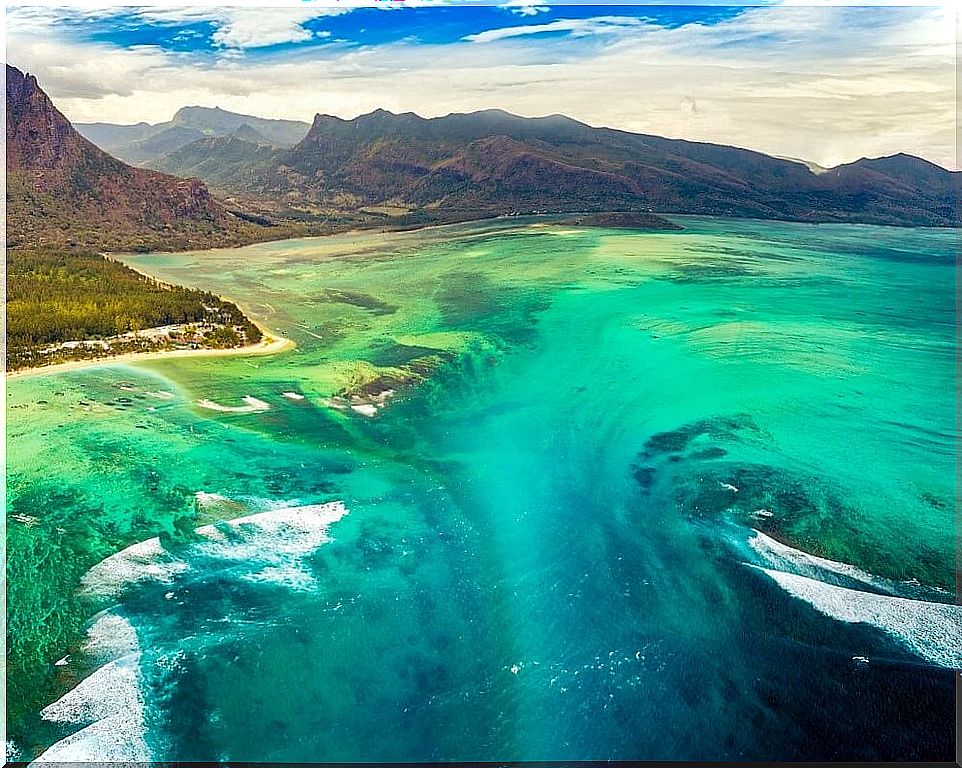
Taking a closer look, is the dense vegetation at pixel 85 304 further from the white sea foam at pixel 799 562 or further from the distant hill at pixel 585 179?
the distant hill at pixel 585 179

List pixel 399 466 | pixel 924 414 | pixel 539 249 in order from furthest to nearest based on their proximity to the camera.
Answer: pixel 539 249, pixel 924 414, pixel 399 466

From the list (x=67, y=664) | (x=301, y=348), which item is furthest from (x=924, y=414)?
(x=67, y=664)

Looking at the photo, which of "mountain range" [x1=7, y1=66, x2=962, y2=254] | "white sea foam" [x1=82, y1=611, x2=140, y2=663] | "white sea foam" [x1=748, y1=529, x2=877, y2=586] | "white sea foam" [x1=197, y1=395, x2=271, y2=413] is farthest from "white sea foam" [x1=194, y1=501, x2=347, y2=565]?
"mountain range" [x1=7, y1=66, x2=962, y2=254]

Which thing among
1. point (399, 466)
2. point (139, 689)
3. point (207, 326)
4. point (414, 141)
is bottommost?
point (139, 689)

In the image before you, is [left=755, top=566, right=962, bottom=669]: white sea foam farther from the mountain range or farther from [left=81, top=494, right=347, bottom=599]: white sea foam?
the mountain range

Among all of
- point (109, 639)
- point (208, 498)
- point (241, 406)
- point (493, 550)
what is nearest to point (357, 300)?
point (241, 406)

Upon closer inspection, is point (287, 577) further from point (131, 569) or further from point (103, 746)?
point (103, 746)

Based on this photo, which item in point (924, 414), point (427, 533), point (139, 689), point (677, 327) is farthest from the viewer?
point (677, 327)

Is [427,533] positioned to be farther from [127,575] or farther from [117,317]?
[117,317]
